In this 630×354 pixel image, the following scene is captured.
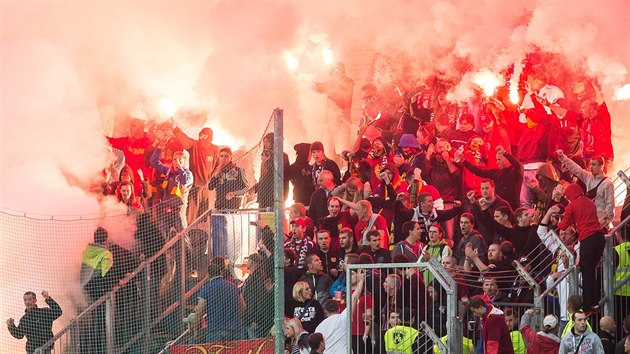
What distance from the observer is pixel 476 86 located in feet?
56.4

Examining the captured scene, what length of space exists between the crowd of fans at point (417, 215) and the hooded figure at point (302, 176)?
0.02 meters

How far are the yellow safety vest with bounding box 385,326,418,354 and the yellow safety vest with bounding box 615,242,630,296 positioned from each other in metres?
2.25

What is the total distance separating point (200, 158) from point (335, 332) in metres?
5.84

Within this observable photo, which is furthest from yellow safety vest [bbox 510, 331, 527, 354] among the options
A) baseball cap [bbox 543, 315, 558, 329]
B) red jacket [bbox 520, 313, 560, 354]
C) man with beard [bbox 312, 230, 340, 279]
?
man with beard [bbox 312, 230, 340, 279]

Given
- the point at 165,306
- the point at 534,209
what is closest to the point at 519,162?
the point at 534,209

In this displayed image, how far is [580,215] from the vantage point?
43.6 feet

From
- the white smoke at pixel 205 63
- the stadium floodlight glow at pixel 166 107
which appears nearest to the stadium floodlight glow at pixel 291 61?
the white smoke at pixel 205 63

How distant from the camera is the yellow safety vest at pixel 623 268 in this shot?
43.6 ft

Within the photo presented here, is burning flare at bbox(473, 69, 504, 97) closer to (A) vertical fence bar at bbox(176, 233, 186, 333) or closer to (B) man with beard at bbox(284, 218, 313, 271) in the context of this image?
(B) man with beard at bbox(284, 218, 313, 271)

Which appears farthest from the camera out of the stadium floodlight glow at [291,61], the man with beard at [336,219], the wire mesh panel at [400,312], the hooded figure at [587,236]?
the stadium floodlight glow at [291,61]

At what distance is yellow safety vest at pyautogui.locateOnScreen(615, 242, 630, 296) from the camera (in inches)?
523

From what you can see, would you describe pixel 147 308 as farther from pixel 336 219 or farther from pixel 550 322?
pixel 550 322

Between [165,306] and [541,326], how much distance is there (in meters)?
4.56

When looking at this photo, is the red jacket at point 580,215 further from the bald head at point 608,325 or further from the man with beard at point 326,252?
the man with beard at point 326,252
